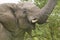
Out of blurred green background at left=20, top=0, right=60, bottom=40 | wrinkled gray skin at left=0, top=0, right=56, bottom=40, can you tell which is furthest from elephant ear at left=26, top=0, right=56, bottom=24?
blurred green background at left=20, top=0, right=60, bottom=40

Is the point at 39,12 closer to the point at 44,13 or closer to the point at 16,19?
the point at 44,13

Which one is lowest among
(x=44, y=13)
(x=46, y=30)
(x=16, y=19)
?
(x=46, y=30)

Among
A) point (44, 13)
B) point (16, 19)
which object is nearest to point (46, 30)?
point (16, 19)

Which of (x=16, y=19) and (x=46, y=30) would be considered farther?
(x=46, y=30)

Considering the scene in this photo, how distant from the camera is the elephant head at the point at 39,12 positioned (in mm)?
3965

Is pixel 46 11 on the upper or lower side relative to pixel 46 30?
upper

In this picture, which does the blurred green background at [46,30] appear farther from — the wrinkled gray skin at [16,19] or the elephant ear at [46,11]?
the elephant ear at [46,11]

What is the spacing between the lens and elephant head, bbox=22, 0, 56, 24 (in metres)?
3.96

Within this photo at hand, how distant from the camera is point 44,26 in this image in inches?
216

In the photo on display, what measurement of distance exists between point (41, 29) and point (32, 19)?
58.0 inches

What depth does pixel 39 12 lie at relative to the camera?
403cm

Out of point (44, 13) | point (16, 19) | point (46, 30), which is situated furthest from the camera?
point (46, 30)

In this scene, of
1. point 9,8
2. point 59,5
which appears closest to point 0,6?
point 9,8

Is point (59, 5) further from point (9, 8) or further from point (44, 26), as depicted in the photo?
point (9, 8)
